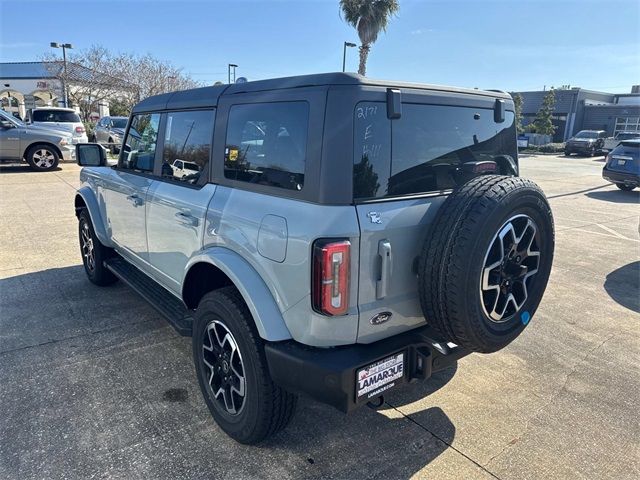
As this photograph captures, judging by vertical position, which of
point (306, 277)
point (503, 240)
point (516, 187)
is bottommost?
point (306, 277)

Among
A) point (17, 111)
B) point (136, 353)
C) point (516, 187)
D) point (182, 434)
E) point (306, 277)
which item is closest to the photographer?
point (306, 277)

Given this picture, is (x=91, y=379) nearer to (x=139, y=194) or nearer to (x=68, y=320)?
(x=68, y=320)

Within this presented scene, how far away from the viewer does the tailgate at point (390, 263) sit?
6.97ft

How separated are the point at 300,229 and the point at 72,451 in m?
1.78

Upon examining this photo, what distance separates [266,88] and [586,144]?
105 feet

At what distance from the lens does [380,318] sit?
2.25 m

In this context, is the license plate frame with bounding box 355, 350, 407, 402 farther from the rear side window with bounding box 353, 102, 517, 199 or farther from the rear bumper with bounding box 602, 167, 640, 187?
the rear bumper with bounding box 602, 167, 640, 187

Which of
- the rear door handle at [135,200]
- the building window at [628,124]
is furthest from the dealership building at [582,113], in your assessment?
the rear door handle at [135,200]

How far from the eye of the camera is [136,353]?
3502 mm

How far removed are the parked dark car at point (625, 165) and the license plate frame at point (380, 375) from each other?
43.4ft

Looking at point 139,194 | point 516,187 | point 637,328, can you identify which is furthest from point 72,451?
point 637,328

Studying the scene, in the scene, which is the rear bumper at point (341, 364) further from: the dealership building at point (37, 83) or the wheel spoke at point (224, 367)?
the dealership building at point (37, 83)

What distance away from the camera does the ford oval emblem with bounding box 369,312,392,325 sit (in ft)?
7.29

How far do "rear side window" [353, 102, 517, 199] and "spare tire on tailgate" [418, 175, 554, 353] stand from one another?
25 centimetres
